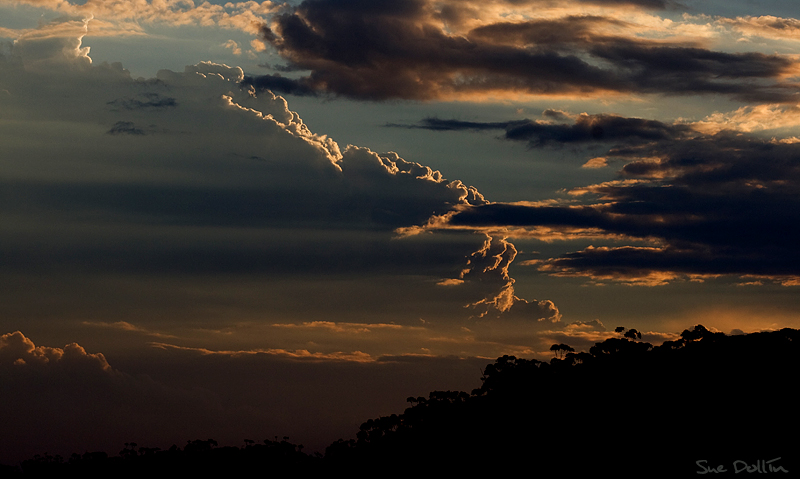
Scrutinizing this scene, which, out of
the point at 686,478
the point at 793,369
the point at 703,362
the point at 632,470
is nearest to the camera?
the point at 686,478

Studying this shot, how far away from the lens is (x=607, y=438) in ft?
525

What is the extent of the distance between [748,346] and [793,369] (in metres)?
24.8

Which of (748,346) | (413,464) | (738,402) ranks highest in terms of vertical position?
(748,346)

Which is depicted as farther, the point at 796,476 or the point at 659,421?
the point at 659,421

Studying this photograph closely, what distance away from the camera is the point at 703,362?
190 meters

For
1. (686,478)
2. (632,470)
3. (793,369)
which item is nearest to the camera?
(686,478)

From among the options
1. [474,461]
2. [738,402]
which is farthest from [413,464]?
[738,402]

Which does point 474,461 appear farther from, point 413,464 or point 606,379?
point 606,379

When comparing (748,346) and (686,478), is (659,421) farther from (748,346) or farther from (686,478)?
(748,346)

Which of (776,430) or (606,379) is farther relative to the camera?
(606,379)

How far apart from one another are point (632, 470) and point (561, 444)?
2174 cm

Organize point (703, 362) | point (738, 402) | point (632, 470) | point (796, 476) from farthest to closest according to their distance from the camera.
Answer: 1. point (703, 362)
2. point (738, 402)
3. point (632, 470)
4. point (796, 476)

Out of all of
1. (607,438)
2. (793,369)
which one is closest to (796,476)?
(607,438)

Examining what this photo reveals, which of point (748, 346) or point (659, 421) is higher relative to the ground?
point (748, 346)
